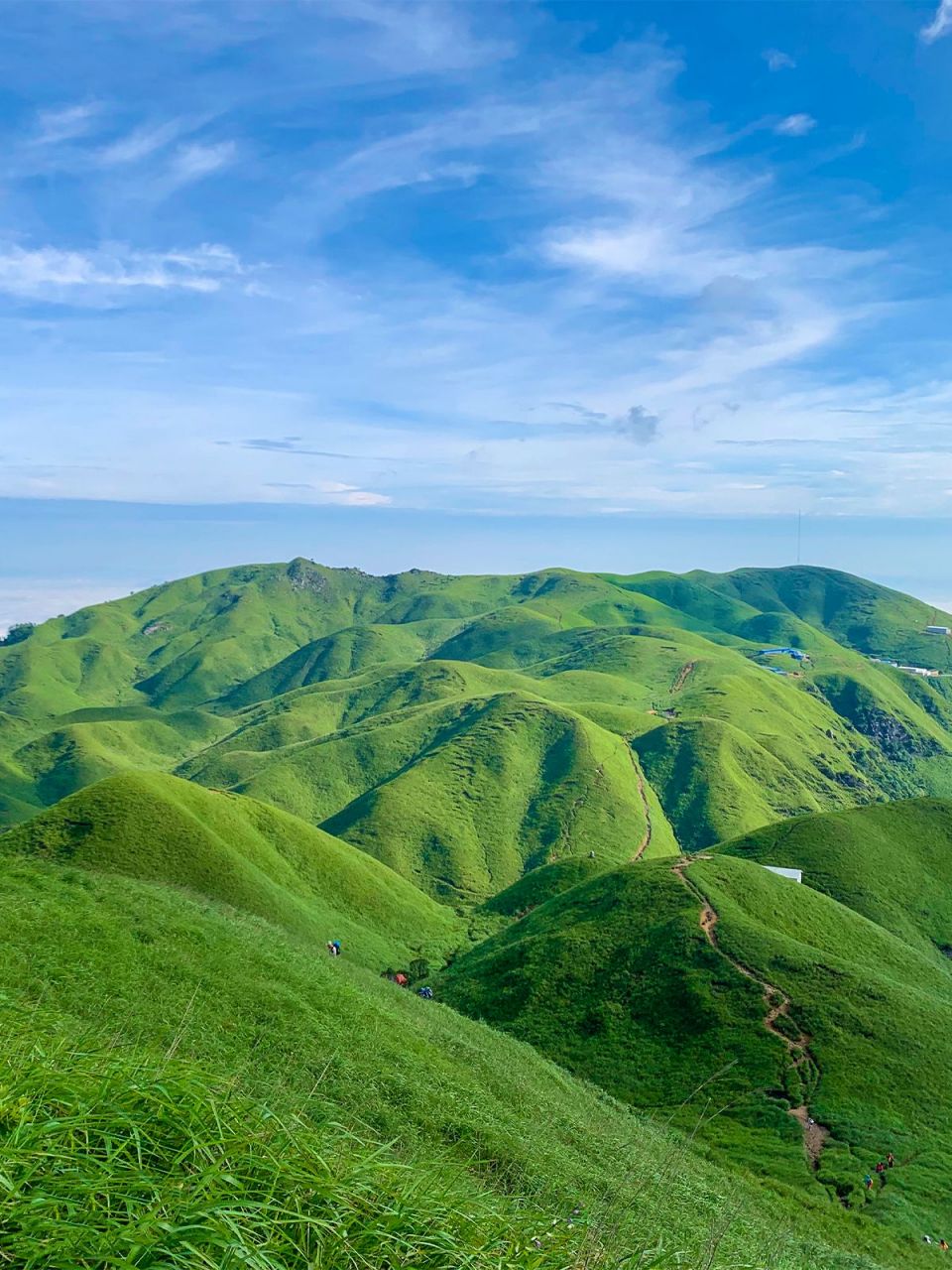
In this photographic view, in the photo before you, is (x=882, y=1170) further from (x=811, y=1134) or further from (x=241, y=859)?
(x=241, y=859)

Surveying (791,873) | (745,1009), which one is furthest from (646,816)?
(745,1009)

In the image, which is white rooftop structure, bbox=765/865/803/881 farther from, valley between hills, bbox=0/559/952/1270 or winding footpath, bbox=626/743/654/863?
winding footpath, bbox=626/743/654/863

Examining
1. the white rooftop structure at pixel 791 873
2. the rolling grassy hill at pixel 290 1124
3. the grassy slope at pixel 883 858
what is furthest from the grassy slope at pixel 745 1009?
the white rooftop structure at pixel 791 873

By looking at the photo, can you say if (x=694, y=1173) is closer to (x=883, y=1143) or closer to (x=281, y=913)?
(x=883, y=1143)

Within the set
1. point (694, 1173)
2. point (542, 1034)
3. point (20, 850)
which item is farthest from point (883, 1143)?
point (20, 850)

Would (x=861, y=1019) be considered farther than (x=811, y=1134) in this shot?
Yes

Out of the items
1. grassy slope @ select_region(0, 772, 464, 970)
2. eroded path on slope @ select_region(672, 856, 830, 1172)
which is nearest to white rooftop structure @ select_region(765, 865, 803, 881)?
eroded path on slope @ select_region(672, 856, 830, 1172)
